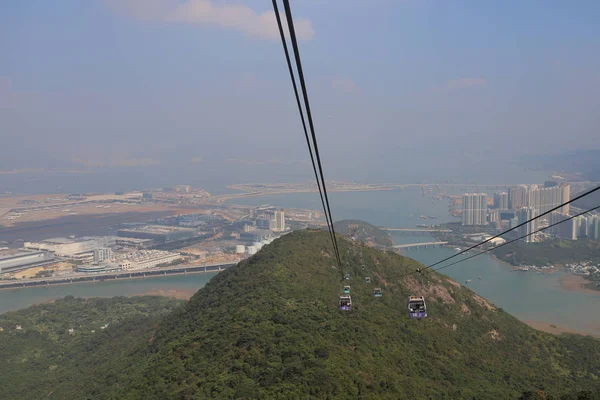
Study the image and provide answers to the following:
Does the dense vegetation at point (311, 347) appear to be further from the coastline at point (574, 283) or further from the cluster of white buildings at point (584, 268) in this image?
the cluster of white buildings at point (584, 268)

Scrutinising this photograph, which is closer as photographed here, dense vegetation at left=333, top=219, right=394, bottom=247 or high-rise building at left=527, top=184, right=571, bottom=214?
dense vegetation at left=333, top=219, right=394, bottom=247

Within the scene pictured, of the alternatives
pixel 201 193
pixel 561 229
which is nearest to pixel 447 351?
pixel 561 229

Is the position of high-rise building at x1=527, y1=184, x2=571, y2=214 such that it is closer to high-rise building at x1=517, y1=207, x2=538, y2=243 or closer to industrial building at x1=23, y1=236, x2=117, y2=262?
high-rise building at x1=517, y1=207, x2=538, y2=243

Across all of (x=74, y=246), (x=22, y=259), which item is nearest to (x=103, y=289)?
(x=22, y=259)

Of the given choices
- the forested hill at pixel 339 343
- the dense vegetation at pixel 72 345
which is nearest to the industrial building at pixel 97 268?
the dense vegetation at pixel 72 345

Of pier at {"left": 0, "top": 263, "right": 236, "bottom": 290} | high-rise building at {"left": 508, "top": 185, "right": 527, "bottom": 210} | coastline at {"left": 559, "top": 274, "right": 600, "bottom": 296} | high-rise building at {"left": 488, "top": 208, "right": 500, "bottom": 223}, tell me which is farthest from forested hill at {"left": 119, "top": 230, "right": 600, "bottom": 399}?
high-rise building at {"left": 508, "top": 185, "right": 527, "bottom": 210}
